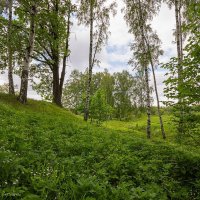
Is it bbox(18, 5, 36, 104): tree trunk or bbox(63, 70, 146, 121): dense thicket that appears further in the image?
bbox(63, 70, 146, 121): dense thicket

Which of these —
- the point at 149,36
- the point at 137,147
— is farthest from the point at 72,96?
the point at 137,147

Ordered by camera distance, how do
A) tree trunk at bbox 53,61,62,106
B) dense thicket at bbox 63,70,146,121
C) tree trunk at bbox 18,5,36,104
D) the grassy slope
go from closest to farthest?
the grassy slope, tree trunk at bbox 18,5,36,104, tree trunk at bbox 53,61,62,106, dense thicket at bbox 63,70,146,121

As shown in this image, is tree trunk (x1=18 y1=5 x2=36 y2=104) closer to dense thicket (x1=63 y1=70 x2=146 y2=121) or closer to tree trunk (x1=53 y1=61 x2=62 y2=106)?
tree trunk (x1=53 y1=61 x2=62 y2=106)

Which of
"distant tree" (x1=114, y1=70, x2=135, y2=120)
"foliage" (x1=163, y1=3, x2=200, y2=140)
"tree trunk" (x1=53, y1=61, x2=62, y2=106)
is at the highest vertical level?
"distant tree" (x1=114, y1=70, x2=135, y2=120)

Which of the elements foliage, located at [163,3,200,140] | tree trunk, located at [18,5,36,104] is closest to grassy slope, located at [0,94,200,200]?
foliage, located at [163,3,200,140]

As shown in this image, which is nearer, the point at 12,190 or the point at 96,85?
the point at 12,190

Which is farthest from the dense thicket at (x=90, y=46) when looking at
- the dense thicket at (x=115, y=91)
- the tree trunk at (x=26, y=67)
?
the dense thicket at (x=115, y=91)

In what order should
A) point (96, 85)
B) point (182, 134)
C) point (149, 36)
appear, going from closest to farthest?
point (182, 134) < point (149, 36) < point (96, 85)

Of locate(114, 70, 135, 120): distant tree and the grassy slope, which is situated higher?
locate(114, 70, 135, 120): distant tree

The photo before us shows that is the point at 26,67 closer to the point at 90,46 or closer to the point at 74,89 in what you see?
the point at 90,46

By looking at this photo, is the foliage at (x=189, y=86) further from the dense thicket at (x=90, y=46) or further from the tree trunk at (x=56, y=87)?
the tree trunk at (x=56, y=87)

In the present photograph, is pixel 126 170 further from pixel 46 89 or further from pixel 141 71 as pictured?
pixel 46 89

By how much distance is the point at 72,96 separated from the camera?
8925 cm

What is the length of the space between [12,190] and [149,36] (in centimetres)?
2567
